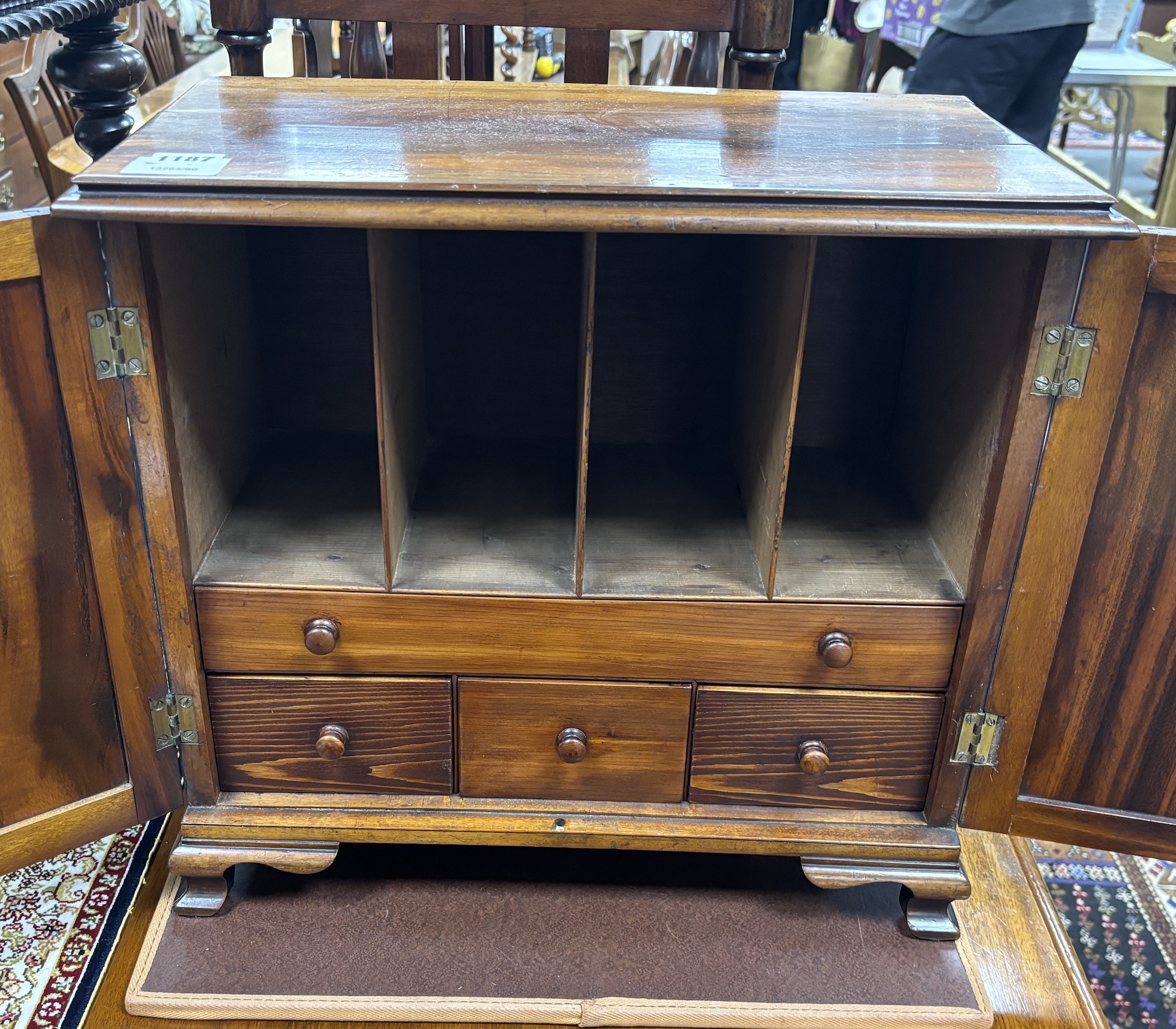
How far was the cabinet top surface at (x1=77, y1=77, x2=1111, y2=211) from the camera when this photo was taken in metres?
0.81

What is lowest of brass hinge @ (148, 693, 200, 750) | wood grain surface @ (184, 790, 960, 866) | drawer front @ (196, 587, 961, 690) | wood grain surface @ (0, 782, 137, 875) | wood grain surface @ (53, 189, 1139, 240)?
wood grain surface @ (184, 790, 960, 866)

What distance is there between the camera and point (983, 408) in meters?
0.96

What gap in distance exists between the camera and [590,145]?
940 mm

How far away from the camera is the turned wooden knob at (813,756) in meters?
1.06

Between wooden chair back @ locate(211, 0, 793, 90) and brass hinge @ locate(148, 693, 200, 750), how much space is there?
815 millimetres

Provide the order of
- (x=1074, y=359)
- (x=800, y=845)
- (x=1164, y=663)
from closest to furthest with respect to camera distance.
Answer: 1. (x=1074, y=359)
2. (x=1164, y=663)
3. (x=800, y=845)

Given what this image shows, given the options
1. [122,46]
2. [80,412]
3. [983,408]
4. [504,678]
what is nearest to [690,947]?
[504,678]

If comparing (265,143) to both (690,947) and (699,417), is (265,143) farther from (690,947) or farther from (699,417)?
(690,947)

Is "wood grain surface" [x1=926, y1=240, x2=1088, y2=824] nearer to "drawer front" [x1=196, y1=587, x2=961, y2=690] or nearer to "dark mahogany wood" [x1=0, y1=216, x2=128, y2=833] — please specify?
"drawer front" [x1=196, y1=587, x2=961, y2=690]

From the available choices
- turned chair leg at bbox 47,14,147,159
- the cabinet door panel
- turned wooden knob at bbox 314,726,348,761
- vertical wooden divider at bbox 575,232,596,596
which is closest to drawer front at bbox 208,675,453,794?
turned wooden knob at bbox 314,726,348,761

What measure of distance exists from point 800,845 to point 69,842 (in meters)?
0.74

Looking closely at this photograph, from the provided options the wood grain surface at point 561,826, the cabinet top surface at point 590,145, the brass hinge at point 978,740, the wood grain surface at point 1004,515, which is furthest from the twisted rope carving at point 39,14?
the brass hinge at point 978,740

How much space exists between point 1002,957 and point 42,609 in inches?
41.6

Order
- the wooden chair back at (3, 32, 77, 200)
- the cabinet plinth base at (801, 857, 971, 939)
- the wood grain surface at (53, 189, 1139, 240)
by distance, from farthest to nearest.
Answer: the wooden chair back at (3, 32, 77, 200) < the cabinet plinth base at (801, 857, 971, 939) < the wood grain surface at (53, 189, 1139, 240)
